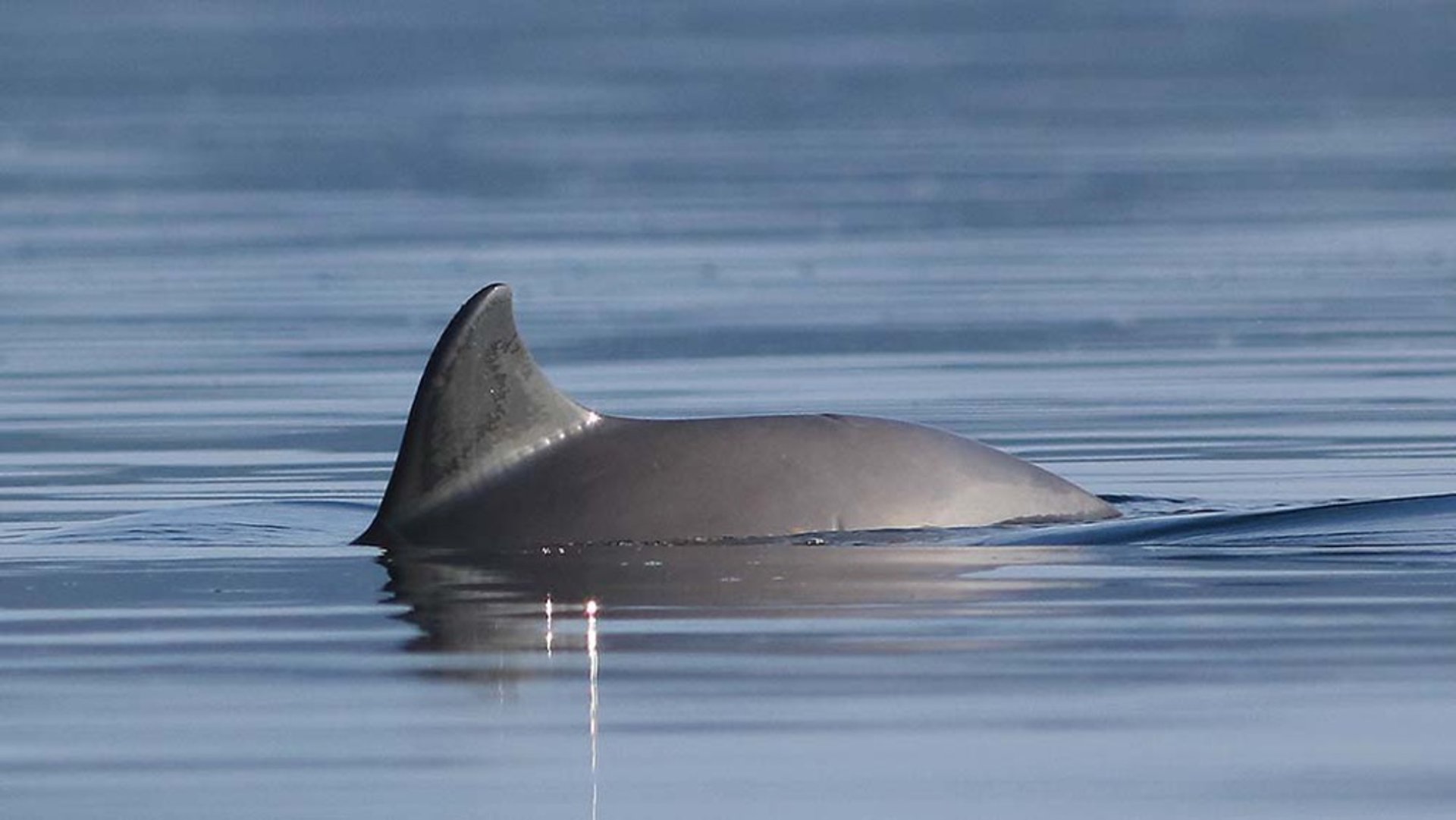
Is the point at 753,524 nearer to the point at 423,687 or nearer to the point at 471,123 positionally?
the point at 423,687

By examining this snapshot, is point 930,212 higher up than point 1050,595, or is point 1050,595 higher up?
point 930,212

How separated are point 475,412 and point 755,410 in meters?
5.21

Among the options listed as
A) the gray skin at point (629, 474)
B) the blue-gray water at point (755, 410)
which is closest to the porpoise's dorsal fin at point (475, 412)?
the gray skin at point (629, 474)

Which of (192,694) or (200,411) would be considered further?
(200,411)

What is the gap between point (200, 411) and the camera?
17688mm

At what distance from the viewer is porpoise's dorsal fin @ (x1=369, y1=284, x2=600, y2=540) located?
12.3 m

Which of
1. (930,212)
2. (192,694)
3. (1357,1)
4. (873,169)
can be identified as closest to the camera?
(192,694)

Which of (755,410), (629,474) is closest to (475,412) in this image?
(629,474)

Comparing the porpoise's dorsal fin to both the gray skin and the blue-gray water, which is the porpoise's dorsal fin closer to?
the gray skin

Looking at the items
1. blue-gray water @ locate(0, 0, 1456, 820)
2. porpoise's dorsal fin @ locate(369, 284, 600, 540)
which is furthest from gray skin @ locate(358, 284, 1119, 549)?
blue-gray water @ locate(0, 0, 1456, 820)

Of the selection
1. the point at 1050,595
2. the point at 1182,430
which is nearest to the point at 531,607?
the point at 1050,595

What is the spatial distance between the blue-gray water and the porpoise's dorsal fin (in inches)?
10.4

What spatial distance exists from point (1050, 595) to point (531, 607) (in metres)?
1.22

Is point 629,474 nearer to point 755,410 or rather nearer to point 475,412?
point 475,412
